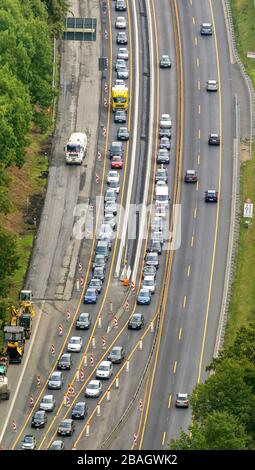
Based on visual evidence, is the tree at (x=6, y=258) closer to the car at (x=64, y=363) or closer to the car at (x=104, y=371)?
the car at (x=64, y=363)

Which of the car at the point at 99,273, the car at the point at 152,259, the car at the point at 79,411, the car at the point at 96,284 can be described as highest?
the car at the point at 152,259

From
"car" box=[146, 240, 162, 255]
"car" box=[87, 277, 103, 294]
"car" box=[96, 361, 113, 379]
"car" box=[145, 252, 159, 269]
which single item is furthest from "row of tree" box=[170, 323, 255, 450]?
"car" box=[146, 240, 162, 255]

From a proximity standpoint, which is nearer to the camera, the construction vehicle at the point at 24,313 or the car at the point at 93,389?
the car at the point at 93,389

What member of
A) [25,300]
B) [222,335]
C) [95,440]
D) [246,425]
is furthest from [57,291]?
[246,425]

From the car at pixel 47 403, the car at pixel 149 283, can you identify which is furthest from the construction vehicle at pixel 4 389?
the car at pixel 149 283

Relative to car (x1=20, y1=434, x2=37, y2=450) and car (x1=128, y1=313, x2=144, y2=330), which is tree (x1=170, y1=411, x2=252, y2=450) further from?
car (x1=128, y1=313, x2=144, y2=330)

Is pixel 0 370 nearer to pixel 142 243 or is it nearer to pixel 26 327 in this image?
pixel 26 327
